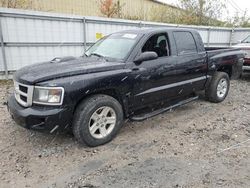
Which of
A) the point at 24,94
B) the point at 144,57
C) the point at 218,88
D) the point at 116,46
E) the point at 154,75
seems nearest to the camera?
the point at 24,94

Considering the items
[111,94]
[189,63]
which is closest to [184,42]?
[189,63]

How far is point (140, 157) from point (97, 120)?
882 millimetres

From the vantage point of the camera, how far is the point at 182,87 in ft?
17.0

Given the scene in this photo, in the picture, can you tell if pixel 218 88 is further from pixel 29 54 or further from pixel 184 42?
pixel 29 54

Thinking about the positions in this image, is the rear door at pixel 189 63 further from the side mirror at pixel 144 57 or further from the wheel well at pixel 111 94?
the wheel well at pixel 111 94

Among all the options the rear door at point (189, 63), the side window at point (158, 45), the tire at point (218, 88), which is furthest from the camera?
the tire at point (218, 88)

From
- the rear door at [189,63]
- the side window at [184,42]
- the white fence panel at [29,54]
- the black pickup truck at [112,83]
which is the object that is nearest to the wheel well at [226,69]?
the black pickup truck at [112,83]

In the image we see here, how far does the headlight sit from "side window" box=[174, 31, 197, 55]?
8.85ft

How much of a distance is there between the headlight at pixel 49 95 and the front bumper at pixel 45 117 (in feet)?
0.28

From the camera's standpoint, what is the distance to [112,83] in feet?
12.9

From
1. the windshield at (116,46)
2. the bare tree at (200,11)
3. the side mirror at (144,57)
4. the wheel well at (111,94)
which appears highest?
the bare tree at (200,11)

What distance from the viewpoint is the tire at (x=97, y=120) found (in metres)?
3.66

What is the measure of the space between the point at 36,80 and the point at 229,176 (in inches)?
113

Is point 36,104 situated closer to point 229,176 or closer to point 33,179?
point 33,179
